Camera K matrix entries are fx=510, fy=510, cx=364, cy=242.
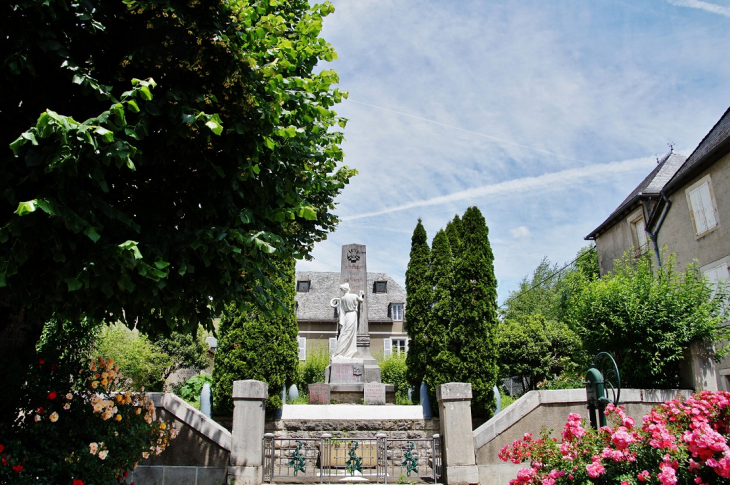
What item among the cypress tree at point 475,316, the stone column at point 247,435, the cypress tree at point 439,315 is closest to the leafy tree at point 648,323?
the cypress tree at point 475,316

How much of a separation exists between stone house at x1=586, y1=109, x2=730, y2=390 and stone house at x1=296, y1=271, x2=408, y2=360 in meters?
15.7

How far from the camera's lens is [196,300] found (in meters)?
5.91

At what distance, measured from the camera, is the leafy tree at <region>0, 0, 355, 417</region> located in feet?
14.1

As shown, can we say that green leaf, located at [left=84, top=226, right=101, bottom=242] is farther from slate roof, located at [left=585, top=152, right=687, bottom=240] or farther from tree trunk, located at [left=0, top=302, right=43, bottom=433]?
slate roof, located at [left=585, top=152, right=687, bottom=240]

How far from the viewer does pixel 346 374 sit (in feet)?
46.4

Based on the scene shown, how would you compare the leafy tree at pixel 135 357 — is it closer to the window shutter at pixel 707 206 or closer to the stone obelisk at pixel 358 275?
the stone obelisk at pixel 358 275

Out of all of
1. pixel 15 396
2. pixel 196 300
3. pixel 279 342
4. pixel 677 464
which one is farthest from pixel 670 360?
pixel 15 396

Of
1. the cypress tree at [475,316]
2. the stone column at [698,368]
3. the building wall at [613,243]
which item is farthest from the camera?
the building wall at [613,243]

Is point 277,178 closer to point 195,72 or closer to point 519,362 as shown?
point 195,72

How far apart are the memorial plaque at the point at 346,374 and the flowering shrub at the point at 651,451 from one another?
29.1ft

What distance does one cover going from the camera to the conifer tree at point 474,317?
40.3ft

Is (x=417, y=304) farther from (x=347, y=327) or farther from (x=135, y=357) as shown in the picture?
(x=135, y=357)

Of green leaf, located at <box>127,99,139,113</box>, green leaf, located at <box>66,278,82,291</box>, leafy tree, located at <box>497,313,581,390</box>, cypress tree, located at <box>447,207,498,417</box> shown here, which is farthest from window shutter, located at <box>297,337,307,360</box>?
green leaf, located at <box>127,99,139,113</box>

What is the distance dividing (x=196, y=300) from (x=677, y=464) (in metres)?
5.05
